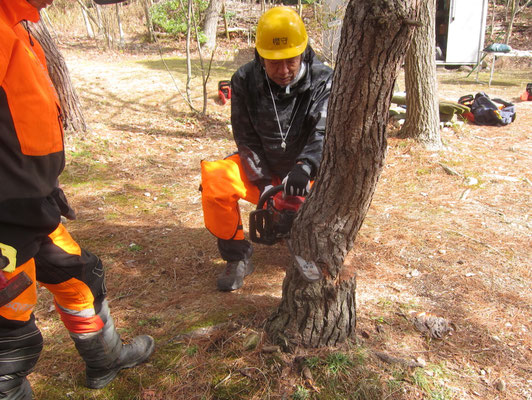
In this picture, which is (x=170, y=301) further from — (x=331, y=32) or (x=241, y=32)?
(x=241, y=32)

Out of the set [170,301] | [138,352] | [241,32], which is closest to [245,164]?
[170,301]

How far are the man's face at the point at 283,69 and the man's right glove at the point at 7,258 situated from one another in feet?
6.17

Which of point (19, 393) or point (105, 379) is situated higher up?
point (19, 393)

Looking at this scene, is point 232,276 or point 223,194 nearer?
point 223,194

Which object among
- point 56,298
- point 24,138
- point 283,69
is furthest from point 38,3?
point 283,69

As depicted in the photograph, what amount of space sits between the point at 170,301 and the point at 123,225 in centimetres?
141

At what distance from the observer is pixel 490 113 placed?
6.90 m

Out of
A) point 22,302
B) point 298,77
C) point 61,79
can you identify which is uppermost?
point 298,77

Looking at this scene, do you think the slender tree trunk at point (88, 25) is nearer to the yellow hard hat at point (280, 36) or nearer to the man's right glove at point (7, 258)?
the yellow hard hat at point (280, 36)

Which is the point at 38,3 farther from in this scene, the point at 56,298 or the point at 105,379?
the point at 105,379

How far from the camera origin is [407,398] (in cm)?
186

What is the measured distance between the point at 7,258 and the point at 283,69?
6.33 feet

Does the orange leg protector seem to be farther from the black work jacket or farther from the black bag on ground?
the black bag on ground

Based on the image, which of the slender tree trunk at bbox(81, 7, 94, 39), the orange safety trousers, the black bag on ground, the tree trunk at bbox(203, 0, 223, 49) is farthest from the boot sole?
the slender tree trunk at bbox(81, 7, 94, 39)
